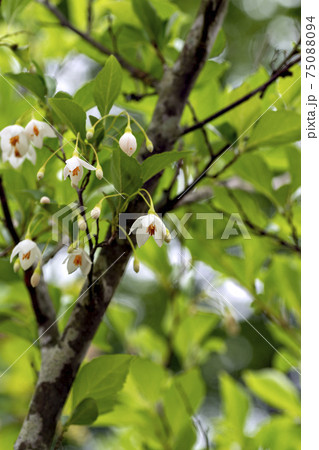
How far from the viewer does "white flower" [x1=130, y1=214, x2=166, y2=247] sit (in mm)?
395

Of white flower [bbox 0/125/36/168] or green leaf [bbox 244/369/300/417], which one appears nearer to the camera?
white flower [bbox 0/125/36/168]

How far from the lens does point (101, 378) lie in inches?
18.0

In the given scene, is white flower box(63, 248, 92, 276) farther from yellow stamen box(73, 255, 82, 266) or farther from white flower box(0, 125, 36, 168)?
white flower box(0, 125, 36, 168)

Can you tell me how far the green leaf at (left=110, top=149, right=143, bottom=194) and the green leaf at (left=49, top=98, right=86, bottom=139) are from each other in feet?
0.15

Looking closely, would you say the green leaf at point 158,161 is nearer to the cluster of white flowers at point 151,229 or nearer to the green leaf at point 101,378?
the cluster of white flowers at point 151,229

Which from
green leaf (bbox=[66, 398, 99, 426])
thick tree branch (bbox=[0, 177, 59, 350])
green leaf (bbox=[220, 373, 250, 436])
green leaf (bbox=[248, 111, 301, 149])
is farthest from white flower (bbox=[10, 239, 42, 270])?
green leaf (bbox=[220, 373, 250, 436])

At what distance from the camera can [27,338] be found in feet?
1.91

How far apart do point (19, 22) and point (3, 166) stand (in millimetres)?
405

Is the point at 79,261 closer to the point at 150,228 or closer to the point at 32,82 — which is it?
the point at 150,228

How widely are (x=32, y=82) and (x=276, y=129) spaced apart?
265 mm

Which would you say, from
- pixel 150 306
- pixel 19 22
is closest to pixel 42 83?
pixel 19 22

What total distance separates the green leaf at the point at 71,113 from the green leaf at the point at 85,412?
0.23 meters

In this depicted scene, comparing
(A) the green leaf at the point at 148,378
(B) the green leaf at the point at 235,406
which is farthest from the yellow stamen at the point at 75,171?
(B) the green leaf at the point at 235,406

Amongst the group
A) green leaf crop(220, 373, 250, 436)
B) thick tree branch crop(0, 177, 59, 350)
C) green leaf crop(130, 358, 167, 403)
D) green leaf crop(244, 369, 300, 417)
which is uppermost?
thick tree branch crop(0, 177, 59, 350)
